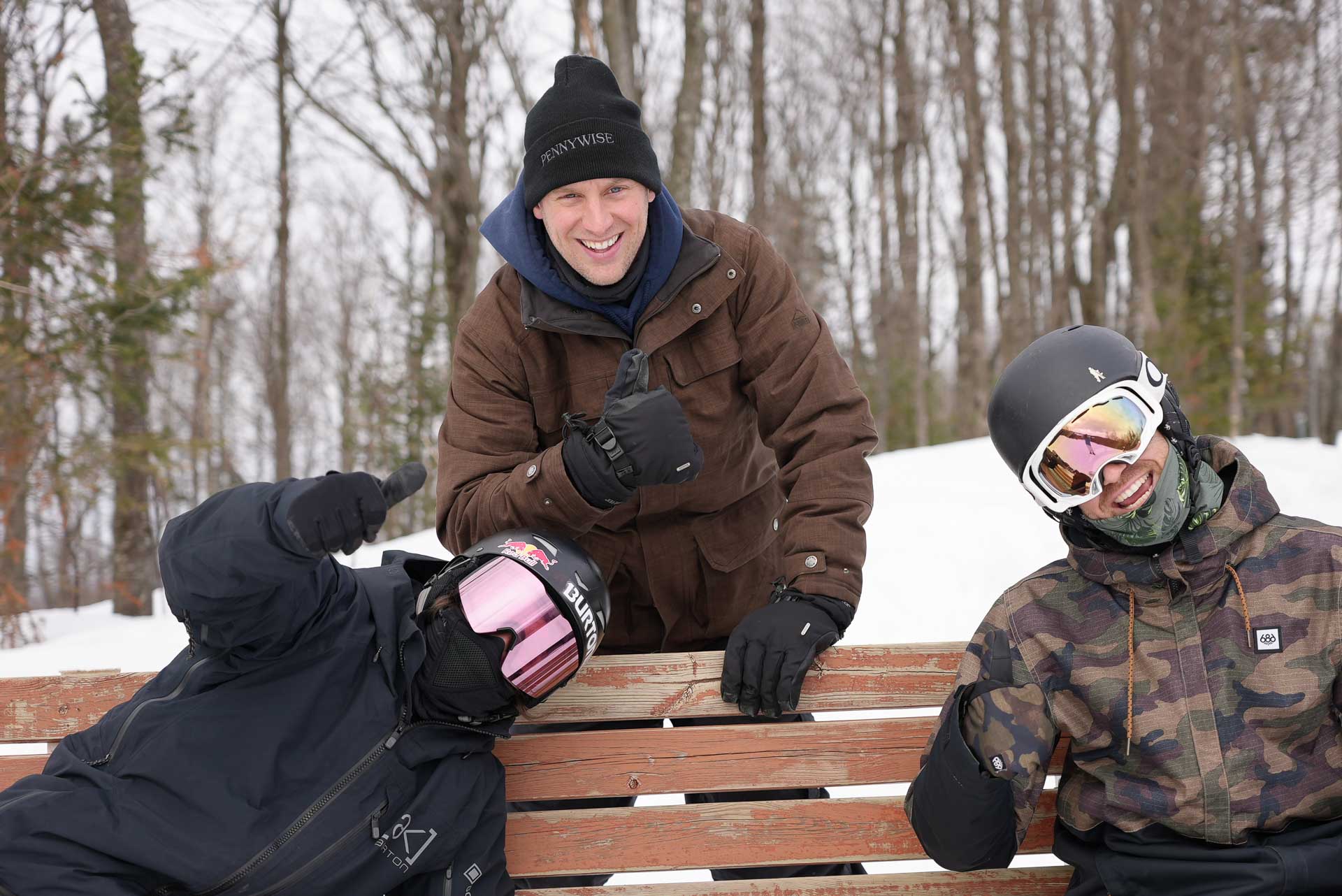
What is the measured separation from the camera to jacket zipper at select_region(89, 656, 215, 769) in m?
2.11

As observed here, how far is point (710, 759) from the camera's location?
2.65 metres

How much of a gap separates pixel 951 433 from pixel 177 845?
1754cm

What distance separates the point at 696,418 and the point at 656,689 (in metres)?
0.73

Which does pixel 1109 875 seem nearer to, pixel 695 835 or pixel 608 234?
pixel 695 835

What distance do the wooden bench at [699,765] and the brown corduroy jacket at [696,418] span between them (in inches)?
10.0

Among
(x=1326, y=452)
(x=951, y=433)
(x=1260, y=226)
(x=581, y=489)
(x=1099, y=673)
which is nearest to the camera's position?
(x=1099, y=673)

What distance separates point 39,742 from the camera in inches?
105

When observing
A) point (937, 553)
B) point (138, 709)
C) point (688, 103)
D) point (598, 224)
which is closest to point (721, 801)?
point (138, 709)

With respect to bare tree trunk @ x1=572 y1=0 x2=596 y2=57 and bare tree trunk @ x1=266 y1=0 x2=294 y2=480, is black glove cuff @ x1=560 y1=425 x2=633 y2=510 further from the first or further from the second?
bare tree trunk @ x1=266 y1=0 x2=294 y2=480

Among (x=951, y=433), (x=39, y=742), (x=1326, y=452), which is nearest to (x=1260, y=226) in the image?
(x=951, y=433)

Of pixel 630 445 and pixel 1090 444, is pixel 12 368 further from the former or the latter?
pixel 1090 444

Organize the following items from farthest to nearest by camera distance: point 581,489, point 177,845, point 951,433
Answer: point 951,433 → point 581,489 → point 177,845

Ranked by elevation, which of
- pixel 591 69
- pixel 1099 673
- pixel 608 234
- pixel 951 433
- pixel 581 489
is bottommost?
pixel 951 433

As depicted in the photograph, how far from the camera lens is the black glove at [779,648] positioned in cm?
240
